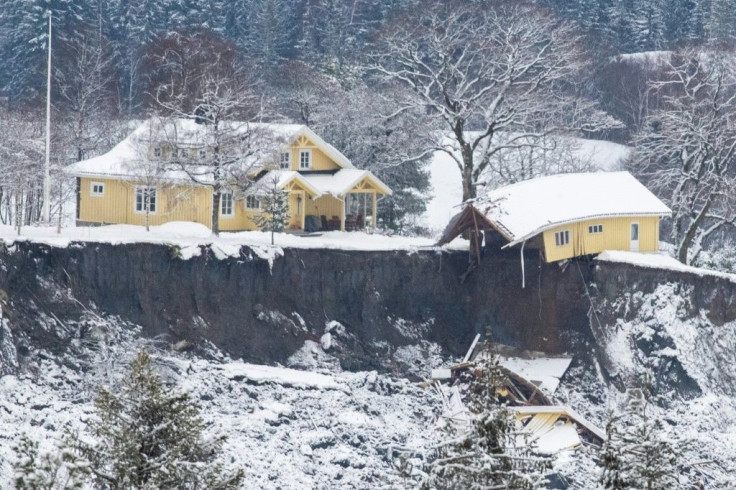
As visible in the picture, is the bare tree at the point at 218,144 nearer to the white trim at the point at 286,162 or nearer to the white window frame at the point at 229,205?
the white window frame at the point at 229,205

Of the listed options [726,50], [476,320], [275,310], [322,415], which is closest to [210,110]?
[275,310]

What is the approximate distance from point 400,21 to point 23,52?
29.3 meters

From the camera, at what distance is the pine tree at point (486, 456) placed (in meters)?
14.9

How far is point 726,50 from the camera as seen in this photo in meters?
72.2

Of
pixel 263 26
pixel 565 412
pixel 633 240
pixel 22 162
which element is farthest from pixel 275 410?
pixel 263 26

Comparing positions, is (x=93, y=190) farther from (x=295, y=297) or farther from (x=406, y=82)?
(x=406, y=82)

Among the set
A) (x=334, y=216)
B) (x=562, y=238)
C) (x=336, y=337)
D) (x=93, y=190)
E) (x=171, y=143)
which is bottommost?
(x=336, y=337)

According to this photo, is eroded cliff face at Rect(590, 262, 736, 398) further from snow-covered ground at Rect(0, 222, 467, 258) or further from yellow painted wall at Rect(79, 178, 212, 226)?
yellow painted wall at Rect(79, 178, 212, 226)

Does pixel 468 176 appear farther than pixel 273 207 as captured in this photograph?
Yes

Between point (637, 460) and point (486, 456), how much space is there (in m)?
2.09

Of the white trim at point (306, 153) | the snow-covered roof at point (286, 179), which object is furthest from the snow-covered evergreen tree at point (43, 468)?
the white trim at point (306, 153)

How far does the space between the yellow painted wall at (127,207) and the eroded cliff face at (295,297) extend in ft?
24.7

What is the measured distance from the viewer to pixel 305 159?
5650cm

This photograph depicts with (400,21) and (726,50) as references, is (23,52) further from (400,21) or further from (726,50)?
(726,50)
